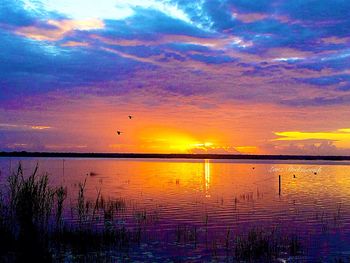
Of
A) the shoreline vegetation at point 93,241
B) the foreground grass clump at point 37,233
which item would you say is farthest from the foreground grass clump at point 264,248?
the foreground grass clump at point 37,233

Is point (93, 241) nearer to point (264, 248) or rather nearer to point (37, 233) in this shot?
point (37, 233)

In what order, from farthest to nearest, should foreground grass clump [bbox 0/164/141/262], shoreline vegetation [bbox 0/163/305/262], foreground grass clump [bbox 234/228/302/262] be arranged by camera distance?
foreground grass clump [bbox 234/228/302/262] < shoreline vegetation [bbox 0/163/305/262] < foreground grass clump [bbox 0/164/141/262]

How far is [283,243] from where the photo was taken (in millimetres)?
23594

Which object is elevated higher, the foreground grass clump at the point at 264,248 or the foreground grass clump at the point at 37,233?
the foreground grass clump at the point at 37,233

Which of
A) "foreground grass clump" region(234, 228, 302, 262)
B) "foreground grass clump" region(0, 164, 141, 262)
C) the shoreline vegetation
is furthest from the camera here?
"foreground grass clump" region(234, 228, 302, 262)

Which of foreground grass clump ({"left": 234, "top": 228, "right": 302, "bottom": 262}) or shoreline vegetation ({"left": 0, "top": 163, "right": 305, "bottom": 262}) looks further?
foreground grass clump ({"left": 234, "top": 228, "right": 302, "bottom": 262})

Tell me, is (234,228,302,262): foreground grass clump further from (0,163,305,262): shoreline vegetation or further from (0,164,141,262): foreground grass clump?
(0,164,141,262): foreground grass clump

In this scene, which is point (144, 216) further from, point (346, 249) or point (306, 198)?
point (306, 198)

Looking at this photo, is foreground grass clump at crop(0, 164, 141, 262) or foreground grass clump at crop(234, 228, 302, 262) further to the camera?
foreground grass clump at crop(234, 228, 302, 262)

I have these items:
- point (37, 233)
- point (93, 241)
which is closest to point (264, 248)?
point (93, 241)

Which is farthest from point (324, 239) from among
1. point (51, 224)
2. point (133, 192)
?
point (133, 192)

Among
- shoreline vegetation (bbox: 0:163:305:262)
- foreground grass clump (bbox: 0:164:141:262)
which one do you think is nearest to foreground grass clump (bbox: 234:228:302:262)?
shoreline vegetation (bbox: 0:163:305:262)

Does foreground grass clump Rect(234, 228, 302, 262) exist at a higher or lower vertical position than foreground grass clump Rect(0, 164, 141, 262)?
lower

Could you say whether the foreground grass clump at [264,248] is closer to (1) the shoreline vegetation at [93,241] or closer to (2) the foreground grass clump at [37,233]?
(1) the shoreline vegetation at [93,241]
